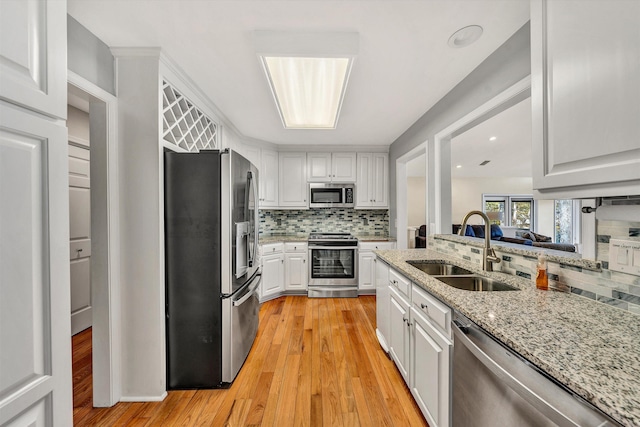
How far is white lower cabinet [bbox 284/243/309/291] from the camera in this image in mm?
3869

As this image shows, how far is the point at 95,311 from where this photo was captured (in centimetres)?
167

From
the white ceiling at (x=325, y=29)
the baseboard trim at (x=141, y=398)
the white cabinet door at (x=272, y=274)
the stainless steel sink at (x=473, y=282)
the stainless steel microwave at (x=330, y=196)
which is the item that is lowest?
the baseboard trim at (x=141, y=398)

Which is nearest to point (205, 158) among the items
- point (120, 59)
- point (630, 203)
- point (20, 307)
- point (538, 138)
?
point (120, 59)

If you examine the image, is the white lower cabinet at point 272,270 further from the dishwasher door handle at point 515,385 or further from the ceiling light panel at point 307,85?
the dishwasher door handle at point 515,385

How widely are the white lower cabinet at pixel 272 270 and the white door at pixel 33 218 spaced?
9.27 ft

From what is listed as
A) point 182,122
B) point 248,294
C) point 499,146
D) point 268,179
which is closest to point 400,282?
point 248,294

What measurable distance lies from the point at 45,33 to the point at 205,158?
115 centimetres

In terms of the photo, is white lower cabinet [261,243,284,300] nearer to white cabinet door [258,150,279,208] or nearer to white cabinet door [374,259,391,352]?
white cabinet door [258,150,279,208]

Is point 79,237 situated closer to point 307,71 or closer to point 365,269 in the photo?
point 307,71

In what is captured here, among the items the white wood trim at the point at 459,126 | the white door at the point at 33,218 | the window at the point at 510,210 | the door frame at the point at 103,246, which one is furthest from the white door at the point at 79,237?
the window at the point at 510,210

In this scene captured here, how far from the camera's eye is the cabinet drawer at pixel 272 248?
3.59m

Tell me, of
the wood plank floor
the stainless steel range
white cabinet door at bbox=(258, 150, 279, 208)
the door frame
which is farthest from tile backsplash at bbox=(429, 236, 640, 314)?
white cabinet door at bbox=(258, 150, 279, 208)

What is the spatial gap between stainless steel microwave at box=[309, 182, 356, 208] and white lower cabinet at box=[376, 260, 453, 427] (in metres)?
2.08

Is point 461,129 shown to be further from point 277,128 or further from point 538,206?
point 538,206
